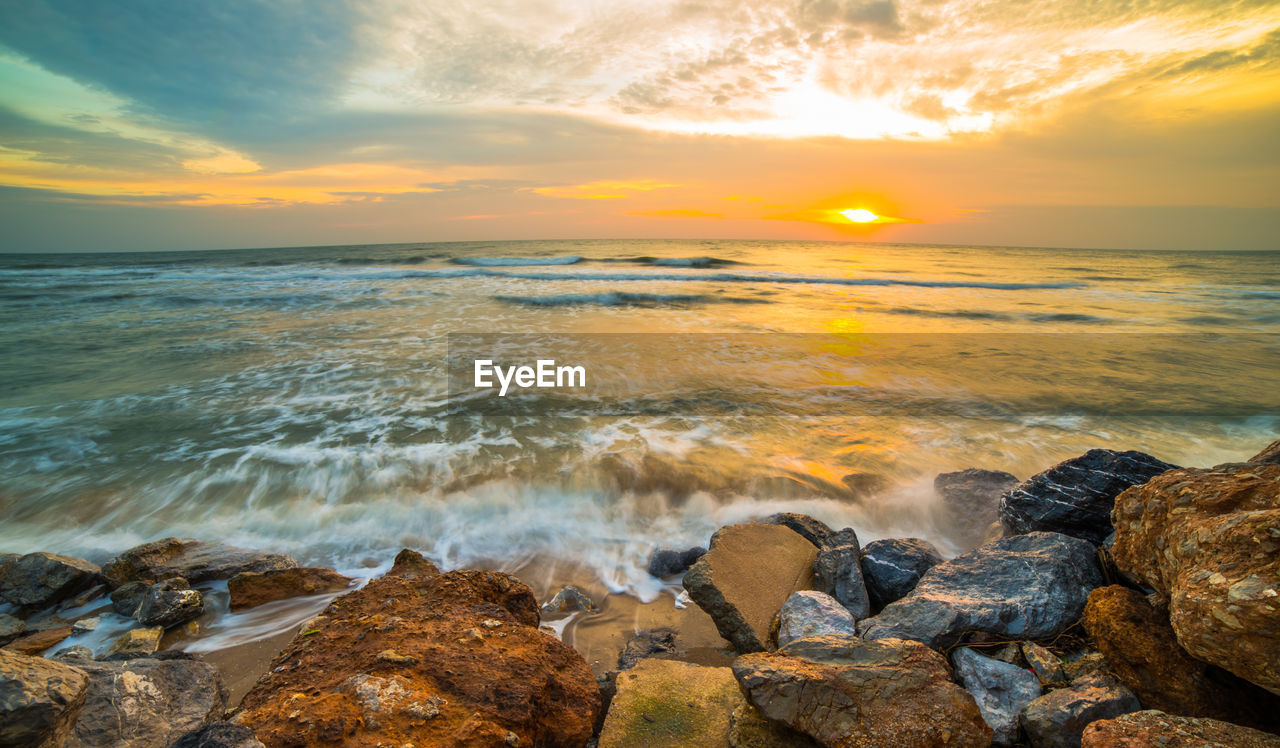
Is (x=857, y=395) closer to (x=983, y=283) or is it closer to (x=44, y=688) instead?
(x=44, y=688)

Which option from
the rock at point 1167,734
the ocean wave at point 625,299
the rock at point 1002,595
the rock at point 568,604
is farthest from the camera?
the ocean wave at point 625,299

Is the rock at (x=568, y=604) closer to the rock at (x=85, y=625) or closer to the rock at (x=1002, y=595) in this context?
the rock at (x=1002, y=595)

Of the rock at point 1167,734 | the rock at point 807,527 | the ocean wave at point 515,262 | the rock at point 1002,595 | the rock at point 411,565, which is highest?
the ocean wave at point 515,262

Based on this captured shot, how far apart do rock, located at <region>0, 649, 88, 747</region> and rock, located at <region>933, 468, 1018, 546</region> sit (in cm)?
Answer: 544

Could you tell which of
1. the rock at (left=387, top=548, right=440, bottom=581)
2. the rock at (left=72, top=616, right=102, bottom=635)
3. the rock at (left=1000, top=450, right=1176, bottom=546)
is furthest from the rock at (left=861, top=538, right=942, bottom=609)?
the rock at (left=72, top=616, right=102, bottom=635)

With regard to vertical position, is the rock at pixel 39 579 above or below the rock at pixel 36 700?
below

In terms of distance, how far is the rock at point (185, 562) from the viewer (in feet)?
12.8

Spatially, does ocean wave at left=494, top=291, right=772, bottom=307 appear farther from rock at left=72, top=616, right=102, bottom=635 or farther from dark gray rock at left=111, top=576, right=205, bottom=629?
rock at left=72, top=616, right=102, bottom=635

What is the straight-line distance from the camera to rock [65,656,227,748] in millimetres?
2027

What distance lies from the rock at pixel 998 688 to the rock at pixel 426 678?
171 centimetres

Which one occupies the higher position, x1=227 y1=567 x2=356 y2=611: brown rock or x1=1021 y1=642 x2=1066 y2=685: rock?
x1=1021 y1=642 x2=1066 y2=685: rock

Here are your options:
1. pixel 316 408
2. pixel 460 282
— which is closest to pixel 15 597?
pixel 316 408

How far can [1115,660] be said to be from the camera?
2.40 m

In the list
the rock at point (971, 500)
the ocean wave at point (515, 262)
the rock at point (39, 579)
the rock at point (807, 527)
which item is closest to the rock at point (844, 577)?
the rock at point (807, 527)
